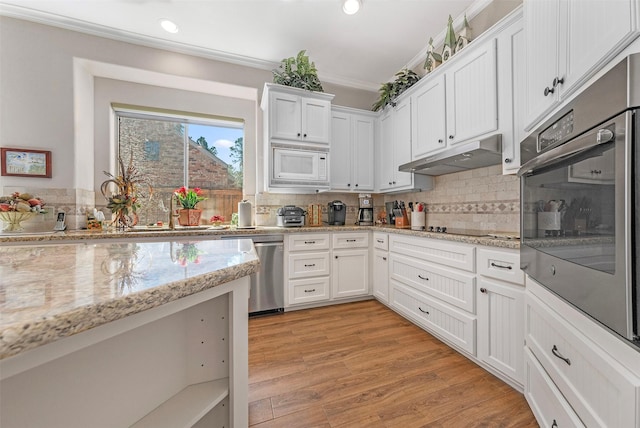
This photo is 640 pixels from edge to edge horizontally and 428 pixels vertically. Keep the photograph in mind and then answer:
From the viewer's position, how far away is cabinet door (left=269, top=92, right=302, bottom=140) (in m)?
2.83

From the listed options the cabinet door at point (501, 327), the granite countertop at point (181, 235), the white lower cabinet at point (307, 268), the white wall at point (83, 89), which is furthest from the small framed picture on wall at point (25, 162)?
the cabinet door at point (501, 327)

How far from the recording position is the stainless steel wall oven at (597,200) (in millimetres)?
613

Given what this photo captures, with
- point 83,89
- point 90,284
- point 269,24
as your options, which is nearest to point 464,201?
point 269,24

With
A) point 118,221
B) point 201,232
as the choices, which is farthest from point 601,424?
point 118,221

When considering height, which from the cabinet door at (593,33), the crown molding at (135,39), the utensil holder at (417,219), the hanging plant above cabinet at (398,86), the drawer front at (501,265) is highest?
the crown molding at (135,39)

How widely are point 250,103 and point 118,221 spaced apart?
7.05 ft

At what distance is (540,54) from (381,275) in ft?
7.38

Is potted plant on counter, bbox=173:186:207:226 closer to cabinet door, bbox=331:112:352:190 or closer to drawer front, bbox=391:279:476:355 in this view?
cabinet door, bbox=331:112:352:190

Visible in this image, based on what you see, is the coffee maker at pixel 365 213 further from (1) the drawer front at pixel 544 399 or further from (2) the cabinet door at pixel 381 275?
(1) the drawer front at pixel 544 399

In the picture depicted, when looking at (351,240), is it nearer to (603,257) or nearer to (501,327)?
(501,327)

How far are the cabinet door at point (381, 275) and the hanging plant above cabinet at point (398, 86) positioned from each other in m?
1.83

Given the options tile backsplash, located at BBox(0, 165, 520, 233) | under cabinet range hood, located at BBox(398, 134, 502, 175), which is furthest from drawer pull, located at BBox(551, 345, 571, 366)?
under cabinet range hood, located at BBox(398, 134, 502, 175)

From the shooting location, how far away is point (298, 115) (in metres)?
2.93

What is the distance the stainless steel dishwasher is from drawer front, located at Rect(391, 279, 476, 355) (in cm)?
123
